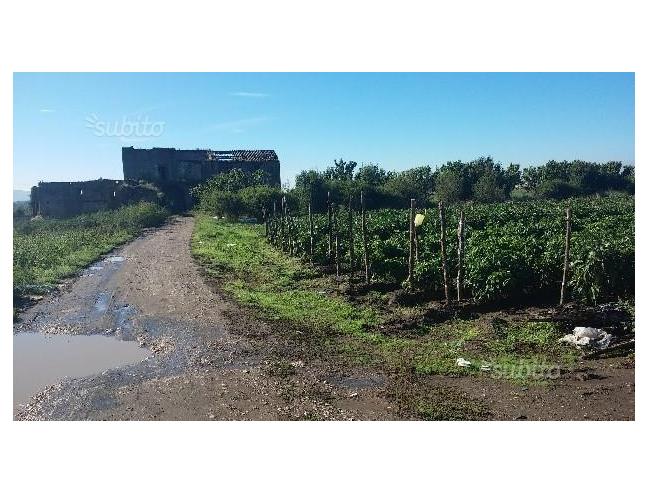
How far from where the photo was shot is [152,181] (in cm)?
3797

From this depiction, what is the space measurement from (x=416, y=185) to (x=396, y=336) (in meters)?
29.3

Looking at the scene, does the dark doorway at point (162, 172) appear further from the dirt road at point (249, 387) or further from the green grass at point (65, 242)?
the dirt road at point (249, 387)

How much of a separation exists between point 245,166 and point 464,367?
3618 centimetres

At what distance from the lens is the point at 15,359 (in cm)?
868

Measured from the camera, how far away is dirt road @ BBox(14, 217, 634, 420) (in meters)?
6.12

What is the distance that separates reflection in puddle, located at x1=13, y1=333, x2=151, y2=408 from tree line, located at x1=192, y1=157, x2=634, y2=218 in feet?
61.5

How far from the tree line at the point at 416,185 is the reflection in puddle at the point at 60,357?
18742mm

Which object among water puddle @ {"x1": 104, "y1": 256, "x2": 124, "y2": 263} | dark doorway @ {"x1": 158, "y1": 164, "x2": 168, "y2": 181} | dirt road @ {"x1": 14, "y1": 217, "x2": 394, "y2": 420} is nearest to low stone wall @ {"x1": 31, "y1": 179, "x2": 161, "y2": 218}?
dark doorway @ {"x1": 158, "y1": 164, "x2": 168, "y2": 181}

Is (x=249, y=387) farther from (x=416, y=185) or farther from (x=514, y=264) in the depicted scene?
(x=416, y=185)

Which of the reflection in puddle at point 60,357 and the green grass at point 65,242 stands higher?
the green grass at point 65,242

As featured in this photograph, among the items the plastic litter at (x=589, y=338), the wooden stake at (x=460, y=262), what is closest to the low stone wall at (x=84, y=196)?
the wooden stake at (x=460, y=262)

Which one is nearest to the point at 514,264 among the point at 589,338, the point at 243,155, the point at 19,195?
the point at 589,338

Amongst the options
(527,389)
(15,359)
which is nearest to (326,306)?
(527,389)

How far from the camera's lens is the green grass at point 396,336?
729 centimetres
